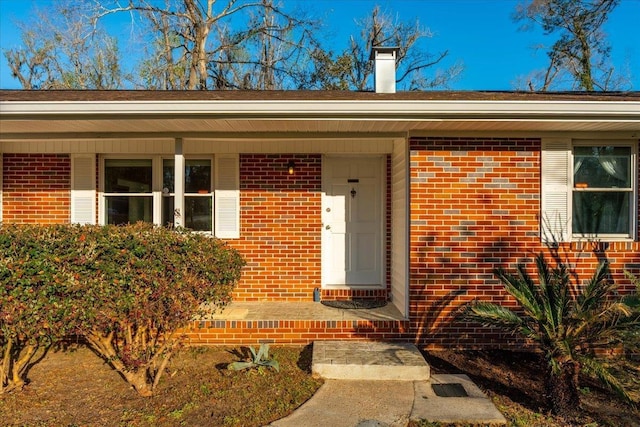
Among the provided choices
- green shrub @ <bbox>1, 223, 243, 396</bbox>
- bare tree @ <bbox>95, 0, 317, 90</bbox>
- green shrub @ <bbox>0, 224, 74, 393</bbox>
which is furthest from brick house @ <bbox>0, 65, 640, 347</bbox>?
bare tree @ <bbox>95, 0, 317, 90</bbox>

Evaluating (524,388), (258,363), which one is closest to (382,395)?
(258,363)

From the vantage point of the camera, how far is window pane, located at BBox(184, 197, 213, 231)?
19.5 ft

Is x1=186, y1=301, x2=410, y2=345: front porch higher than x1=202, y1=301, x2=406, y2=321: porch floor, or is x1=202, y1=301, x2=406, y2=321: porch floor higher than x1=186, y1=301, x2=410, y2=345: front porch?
x1=202, y1=301, x2=406, y2=321: porch floor

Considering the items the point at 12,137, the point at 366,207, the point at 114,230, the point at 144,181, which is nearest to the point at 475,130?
the point at 366,207

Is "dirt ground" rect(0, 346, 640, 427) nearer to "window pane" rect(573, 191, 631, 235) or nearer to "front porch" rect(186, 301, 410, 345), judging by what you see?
"front porch" rect(186, 301, 410, 345)

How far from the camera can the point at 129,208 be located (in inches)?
235

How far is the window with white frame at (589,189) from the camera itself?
4.75 meters

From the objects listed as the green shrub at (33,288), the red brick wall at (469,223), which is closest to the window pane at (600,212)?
the red brick wall at (469,223)

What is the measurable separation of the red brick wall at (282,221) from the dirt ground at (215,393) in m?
1.57

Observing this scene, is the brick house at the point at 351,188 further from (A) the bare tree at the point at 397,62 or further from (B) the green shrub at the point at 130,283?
(A) the bare tree at the point at 397,62

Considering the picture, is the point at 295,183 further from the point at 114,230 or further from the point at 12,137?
the point at 12,137

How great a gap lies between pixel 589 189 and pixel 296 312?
12.1 ft

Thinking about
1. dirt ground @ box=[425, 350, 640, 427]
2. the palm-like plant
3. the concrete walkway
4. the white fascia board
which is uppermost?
the white fascia board

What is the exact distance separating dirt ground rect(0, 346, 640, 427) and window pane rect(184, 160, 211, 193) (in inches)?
94.3
